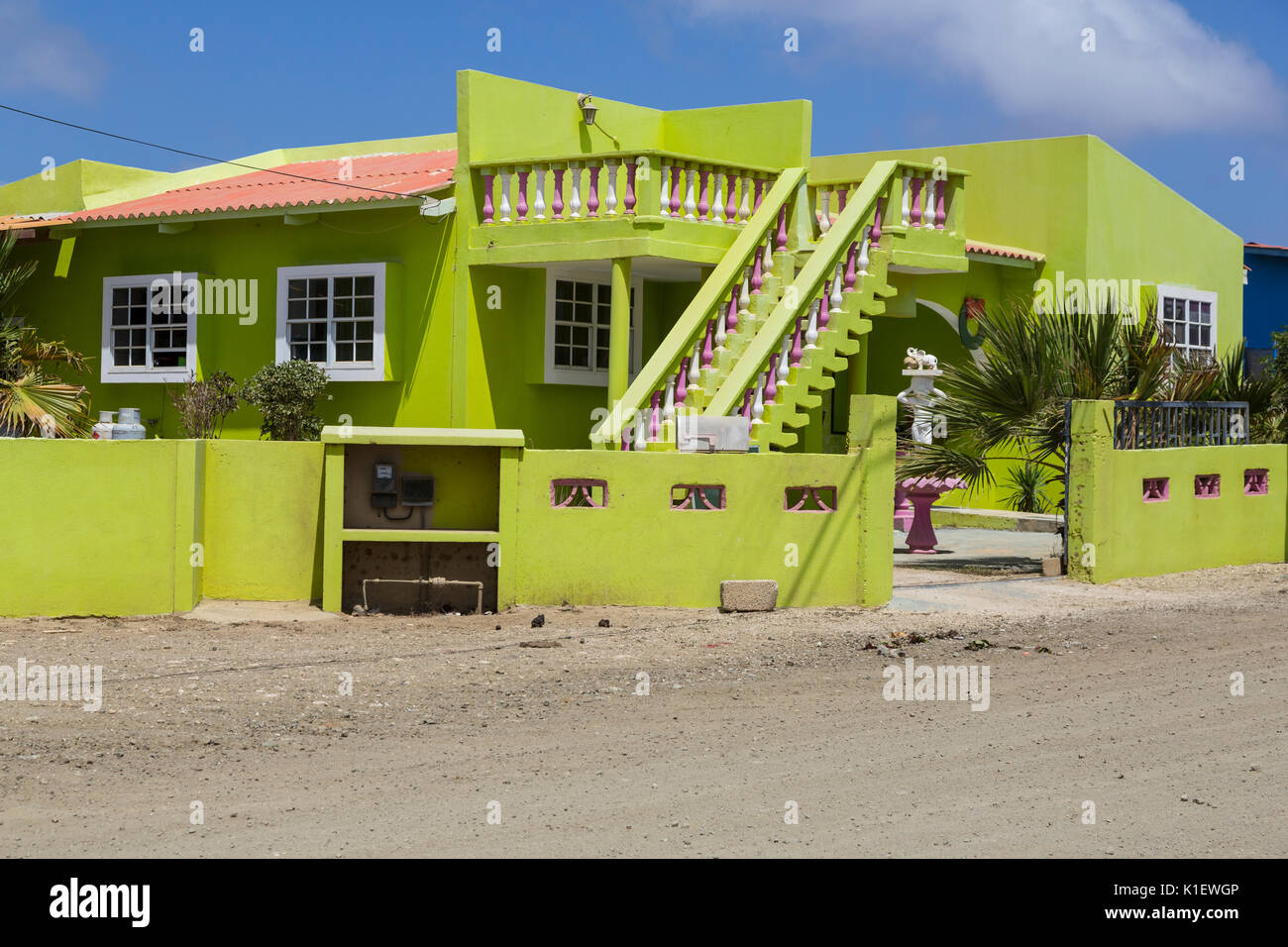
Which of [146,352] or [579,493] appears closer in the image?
[579,493]

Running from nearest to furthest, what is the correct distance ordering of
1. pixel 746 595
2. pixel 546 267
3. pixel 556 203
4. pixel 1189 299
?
pixel 746 595
pixel 556 203
pixel 546 267
pixel 1189 299

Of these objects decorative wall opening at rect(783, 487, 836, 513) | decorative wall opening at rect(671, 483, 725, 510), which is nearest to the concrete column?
decorative wall opening at rect(671, 483, 725, 510)

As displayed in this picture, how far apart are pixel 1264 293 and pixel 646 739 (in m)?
25.4

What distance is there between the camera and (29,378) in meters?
15.9

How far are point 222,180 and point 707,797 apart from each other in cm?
1674

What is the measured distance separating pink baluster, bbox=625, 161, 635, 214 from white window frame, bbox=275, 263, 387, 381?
300cm

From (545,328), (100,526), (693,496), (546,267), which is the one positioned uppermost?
(546,267)

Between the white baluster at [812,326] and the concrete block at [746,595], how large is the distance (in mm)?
3887

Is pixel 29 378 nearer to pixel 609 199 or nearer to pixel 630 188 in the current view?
pixel 609 199

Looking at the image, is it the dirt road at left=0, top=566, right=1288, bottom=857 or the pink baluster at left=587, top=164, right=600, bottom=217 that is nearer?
the dirt road at left=0, top=566, right=1288, bottom=857

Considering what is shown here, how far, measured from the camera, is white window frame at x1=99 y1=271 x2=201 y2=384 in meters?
18.7

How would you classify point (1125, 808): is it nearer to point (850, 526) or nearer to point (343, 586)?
point (850, 526)

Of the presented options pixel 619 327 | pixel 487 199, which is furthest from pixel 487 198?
pixel 619 327

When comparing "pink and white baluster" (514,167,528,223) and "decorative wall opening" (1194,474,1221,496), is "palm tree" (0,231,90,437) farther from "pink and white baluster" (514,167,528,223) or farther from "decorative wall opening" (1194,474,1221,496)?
"decorative wall opening" (1194,474,1221,496)
